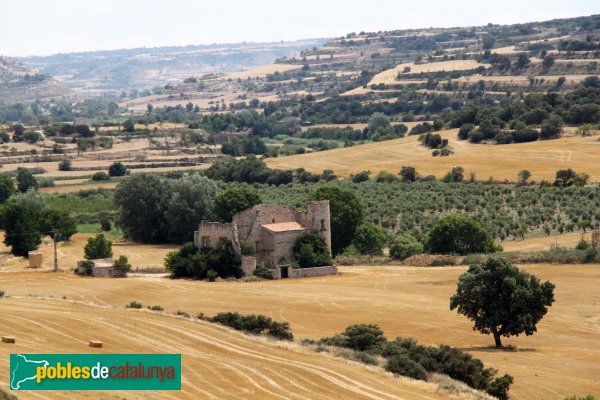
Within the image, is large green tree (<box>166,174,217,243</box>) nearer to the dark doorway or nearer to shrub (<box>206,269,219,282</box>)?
the dark doorway

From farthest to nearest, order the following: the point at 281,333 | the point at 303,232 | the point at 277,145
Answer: the point at 277,145
the point at 303,232
the point at 281,333

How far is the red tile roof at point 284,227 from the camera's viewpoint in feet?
224

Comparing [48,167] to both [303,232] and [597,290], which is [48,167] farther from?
[597,290]

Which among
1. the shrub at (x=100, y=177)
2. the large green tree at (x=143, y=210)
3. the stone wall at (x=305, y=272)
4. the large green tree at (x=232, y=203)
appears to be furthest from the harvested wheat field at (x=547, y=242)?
the shrub at (x=100, y=177)

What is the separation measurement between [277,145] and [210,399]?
145659 mm

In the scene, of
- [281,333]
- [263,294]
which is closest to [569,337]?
[281,333]

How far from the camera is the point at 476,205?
310 feet

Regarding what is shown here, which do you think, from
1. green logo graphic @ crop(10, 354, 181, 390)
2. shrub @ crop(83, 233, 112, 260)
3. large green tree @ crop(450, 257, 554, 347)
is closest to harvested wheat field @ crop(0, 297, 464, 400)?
green logo graphic @ crop(10, 354, 181, 390)

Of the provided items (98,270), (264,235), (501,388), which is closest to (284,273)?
(264,235)

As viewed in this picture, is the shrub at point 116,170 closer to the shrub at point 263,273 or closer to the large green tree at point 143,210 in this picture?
the large green tree at point 143,210

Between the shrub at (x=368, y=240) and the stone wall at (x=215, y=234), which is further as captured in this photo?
the shrub at (x=368, y=240)

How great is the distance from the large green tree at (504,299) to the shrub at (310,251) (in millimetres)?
22156

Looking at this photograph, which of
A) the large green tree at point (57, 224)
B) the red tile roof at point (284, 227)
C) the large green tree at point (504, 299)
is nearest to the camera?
the large green tree at point (504, 299)

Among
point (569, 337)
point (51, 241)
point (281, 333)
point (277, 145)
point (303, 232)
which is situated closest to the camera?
point (281, 333)
